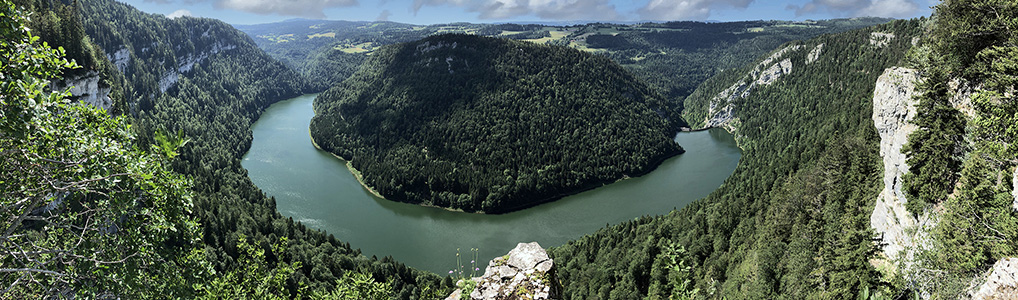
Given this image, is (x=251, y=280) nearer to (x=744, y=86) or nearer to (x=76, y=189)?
(x=76, y=189)

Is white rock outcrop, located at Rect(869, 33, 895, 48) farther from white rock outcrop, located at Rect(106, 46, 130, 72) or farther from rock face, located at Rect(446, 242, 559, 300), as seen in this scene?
white rock outcrop, located at Rect(106, 46, 130, 72)

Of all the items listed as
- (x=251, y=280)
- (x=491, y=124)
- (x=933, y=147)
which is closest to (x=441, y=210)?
(x=491, y=124)

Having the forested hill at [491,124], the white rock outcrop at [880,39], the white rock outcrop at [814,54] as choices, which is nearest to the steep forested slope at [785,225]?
the white rock outcrop at [880,39]

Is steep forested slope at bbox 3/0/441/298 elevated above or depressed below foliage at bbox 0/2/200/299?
below

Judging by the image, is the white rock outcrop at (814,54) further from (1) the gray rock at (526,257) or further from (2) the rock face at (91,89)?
(2) the rock face at (91,89)

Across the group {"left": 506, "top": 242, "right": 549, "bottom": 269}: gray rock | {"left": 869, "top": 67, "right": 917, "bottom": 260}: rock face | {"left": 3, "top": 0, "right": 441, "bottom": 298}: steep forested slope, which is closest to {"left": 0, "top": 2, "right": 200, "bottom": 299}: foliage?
{"left": 3, "top": 0, "right": 441, "bottom": 298}: steep forested slope

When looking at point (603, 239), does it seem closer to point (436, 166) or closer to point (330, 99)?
point (436, 166)
